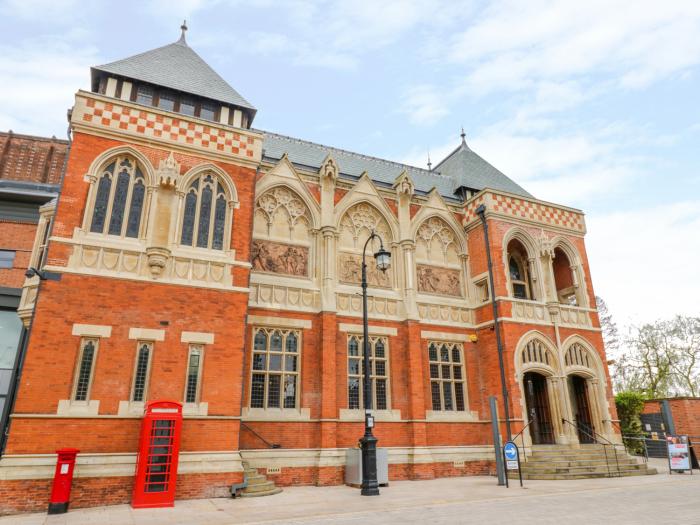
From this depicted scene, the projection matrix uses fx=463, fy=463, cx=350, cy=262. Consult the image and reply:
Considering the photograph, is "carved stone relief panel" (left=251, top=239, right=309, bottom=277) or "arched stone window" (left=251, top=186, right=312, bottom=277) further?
"arched stone window" (left=251, top=186, right=312, bottom=277)

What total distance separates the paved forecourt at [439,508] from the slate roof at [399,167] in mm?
13069

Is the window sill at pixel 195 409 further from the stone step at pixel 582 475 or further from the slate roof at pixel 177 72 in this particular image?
the stone step at pixel 582 475

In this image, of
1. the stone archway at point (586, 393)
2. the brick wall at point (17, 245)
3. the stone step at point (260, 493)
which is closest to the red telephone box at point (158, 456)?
the stone step at point (260, 493)

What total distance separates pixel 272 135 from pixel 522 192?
1330 centimetres

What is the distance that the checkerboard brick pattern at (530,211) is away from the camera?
20.7 m

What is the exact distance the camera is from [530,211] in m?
21.3

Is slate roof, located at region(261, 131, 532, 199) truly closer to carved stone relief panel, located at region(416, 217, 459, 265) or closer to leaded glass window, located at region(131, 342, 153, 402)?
carved stone relief panel, located at region(416, 217, 459, 265)

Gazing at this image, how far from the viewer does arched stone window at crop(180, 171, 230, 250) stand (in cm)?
1500

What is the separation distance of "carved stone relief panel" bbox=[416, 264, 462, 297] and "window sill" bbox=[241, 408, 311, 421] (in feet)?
23.4

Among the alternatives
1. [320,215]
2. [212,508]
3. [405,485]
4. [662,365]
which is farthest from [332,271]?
[662,365]

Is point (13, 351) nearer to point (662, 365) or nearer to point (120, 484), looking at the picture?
point (120, 484)

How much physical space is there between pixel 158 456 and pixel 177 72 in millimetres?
13474

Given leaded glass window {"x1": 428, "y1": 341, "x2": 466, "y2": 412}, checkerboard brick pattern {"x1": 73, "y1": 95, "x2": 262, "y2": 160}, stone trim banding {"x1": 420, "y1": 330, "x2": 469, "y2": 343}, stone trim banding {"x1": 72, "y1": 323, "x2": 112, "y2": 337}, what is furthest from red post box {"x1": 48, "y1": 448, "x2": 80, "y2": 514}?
stone trim banding {"x1": 420, "y1": 330, "x2": 469, "y2": 343}

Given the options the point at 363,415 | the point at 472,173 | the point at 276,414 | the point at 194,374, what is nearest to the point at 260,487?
the point at 276,414
